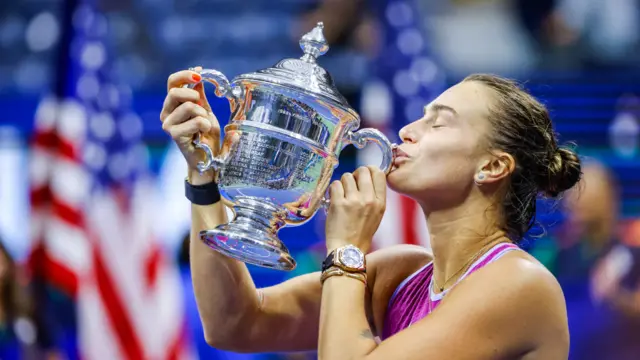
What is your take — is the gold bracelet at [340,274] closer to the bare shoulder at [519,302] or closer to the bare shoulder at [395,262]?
the bare shoulder at [519,302]

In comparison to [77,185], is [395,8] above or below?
above

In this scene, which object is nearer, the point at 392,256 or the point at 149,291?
the point at 392,256

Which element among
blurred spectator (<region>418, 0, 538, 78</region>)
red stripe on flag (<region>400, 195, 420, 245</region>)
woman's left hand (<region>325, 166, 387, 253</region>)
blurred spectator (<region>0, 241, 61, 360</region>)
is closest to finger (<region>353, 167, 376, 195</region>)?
woman's left hand (<region>325, 166, 387, 253</region>)

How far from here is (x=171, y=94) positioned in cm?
167

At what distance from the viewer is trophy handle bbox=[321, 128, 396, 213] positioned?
65.8 inches

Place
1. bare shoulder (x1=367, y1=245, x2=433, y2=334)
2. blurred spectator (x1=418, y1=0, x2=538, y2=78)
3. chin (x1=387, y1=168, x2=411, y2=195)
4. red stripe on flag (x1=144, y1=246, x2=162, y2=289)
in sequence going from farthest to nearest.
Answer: blurred spectator (x1=418, y1=0, x2=538, y2=78)
red stripe on flag (x1=144, y1=246, x2=162, y2=289)
bare shoulder (x1=367, y1=245, x2=433, y2=334)
chin (x1=387, y1=168, x2=411, y2=195)

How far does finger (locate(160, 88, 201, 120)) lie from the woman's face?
1.38 ft

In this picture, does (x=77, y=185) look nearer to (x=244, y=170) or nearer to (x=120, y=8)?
(x=120, y=8)

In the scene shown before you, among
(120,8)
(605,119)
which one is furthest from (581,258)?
(120,8)

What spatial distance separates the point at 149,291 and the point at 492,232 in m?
2.46

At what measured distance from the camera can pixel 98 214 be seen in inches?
159

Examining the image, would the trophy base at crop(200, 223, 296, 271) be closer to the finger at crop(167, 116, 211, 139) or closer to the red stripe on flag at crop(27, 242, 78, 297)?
Answer: the finger at crop(167, 116, 211, 139)

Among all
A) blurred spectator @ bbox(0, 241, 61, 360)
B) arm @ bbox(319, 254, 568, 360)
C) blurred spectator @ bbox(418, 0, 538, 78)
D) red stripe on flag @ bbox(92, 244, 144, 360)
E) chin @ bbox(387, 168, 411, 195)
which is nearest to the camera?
arm @ bbox(319, 254, 568, 360)

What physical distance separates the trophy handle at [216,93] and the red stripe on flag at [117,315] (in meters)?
2.36
